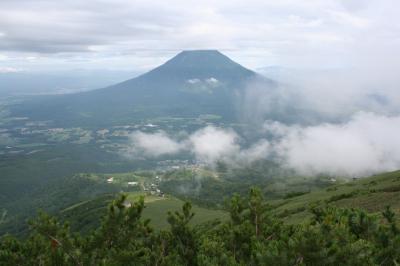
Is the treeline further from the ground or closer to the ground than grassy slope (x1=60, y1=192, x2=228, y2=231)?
further from the ground

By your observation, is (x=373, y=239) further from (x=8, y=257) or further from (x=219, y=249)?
(x=8, y=257)

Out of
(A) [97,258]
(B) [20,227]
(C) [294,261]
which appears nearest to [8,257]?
(A) [97,258]

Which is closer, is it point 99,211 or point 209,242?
point 209,242

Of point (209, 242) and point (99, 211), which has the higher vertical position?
point (209, 242)

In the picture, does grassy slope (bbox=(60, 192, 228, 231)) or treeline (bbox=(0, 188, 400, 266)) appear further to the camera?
grassy slope (bbox=(60, 192, 228, 231))

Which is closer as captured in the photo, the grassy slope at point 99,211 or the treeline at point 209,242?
the treeline at point 209,242

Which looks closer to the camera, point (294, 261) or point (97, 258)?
point (294, 261)

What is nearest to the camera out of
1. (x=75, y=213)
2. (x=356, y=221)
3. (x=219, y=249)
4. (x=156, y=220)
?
(x=219, y=249)

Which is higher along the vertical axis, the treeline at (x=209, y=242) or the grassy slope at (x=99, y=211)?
the treeline at (x=209, y=242)
